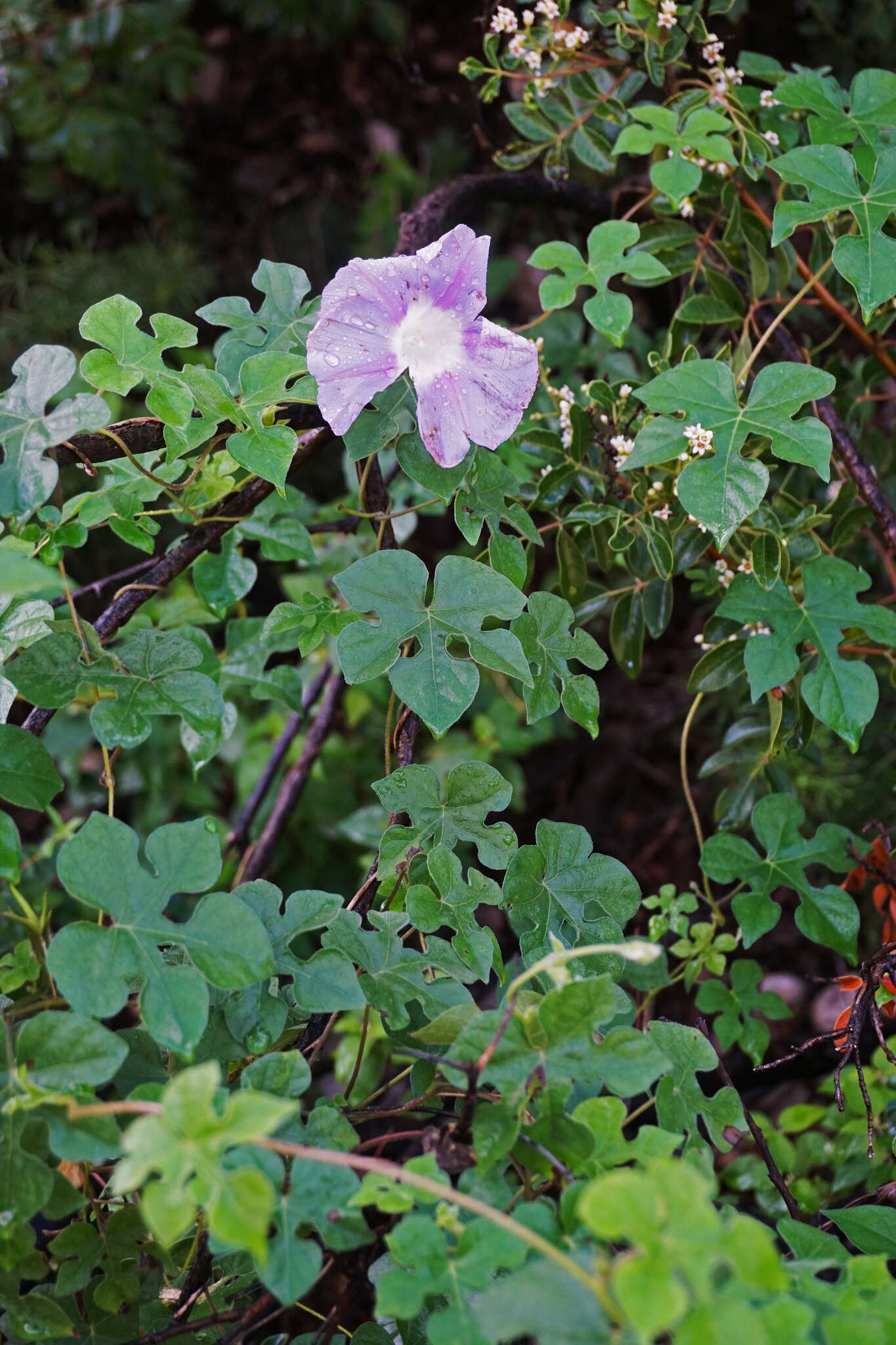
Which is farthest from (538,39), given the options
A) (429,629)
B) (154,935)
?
(154,935)

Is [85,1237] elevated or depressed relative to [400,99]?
depressed

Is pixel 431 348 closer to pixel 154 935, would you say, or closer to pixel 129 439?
pixel 129 439

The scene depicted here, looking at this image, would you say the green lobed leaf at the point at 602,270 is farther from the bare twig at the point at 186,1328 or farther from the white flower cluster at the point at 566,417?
the bare twig at the point at 186,1328

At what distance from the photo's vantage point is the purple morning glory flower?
30.4 inches

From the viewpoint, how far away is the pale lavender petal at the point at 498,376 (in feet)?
2.64

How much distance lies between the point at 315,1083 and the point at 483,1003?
1.05ft

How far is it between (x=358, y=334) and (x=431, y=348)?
6 centimetres

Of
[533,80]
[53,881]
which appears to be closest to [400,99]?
[533,80]

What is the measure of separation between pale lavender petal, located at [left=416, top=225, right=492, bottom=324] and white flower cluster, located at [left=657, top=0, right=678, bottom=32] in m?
0.41

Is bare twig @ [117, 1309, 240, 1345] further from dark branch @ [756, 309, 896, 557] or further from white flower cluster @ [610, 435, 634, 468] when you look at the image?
dark branch @ [756, 309, 896, 557]

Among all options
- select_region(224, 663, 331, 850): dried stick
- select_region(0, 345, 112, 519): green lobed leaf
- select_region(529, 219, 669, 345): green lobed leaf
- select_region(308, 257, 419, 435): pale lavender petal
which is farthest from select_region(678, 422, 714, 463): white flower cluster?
select_region(224, 663, 331, 850): dried stick

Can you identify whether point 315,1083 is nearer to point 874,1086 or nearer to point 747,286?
point 874,1086

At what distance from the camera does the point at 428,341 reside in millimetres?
808

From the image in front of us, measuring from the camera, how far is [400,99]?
8.05 feet
